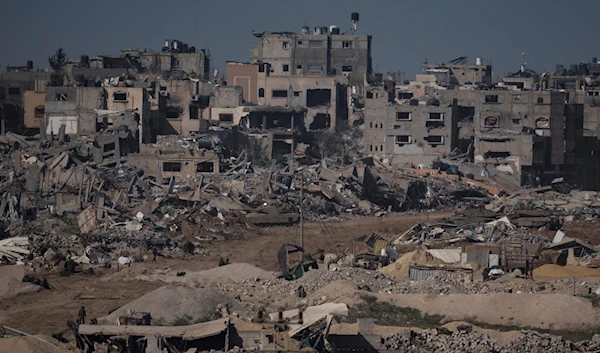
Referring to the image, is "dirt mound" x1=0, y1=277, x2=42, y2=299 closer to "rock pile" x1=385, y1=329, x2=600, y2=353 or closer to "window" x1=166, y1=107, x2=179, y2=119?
"rock pile" x1=385, y1=329, x2=600, y2=353

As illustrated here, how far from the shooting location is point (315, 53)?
7712 cm

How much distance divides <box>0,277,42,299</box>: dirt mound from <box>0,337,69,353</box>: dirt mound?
637 centimetres

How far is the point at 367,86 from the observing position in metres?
66.6

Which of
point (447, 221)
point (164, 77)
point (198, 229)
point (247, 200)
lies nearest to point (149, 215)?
point (198, 229)

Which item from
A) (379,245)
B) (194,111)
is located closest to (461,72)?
(194,111)

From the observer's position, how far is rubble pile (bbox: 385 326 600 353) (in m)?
23.5

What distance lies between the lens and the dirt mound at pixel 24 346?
2166 cm

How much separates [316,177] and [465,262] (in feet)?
59.3

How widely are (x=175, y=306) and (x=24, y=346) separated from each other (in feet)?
13.3

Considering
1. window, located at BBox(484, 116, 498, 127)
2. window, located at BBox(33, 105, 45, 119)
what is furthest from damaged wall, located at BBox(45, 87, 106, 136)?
window, located at BBox(484, 116, 498, 127)

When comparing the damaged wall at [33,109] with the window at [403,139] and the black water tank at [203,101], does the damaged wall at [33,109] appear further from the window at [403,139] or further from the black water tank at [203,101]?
the window at [403,139]

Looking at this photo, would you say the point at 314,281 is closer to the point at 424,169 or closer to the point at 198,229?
the point at 198,229

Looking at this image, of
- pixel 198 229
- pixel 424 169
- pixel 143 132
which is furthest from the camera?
pixel 424 169

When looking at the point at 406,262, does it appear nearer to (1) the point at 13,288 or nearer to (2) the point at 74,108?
(1) the point at 13,288
